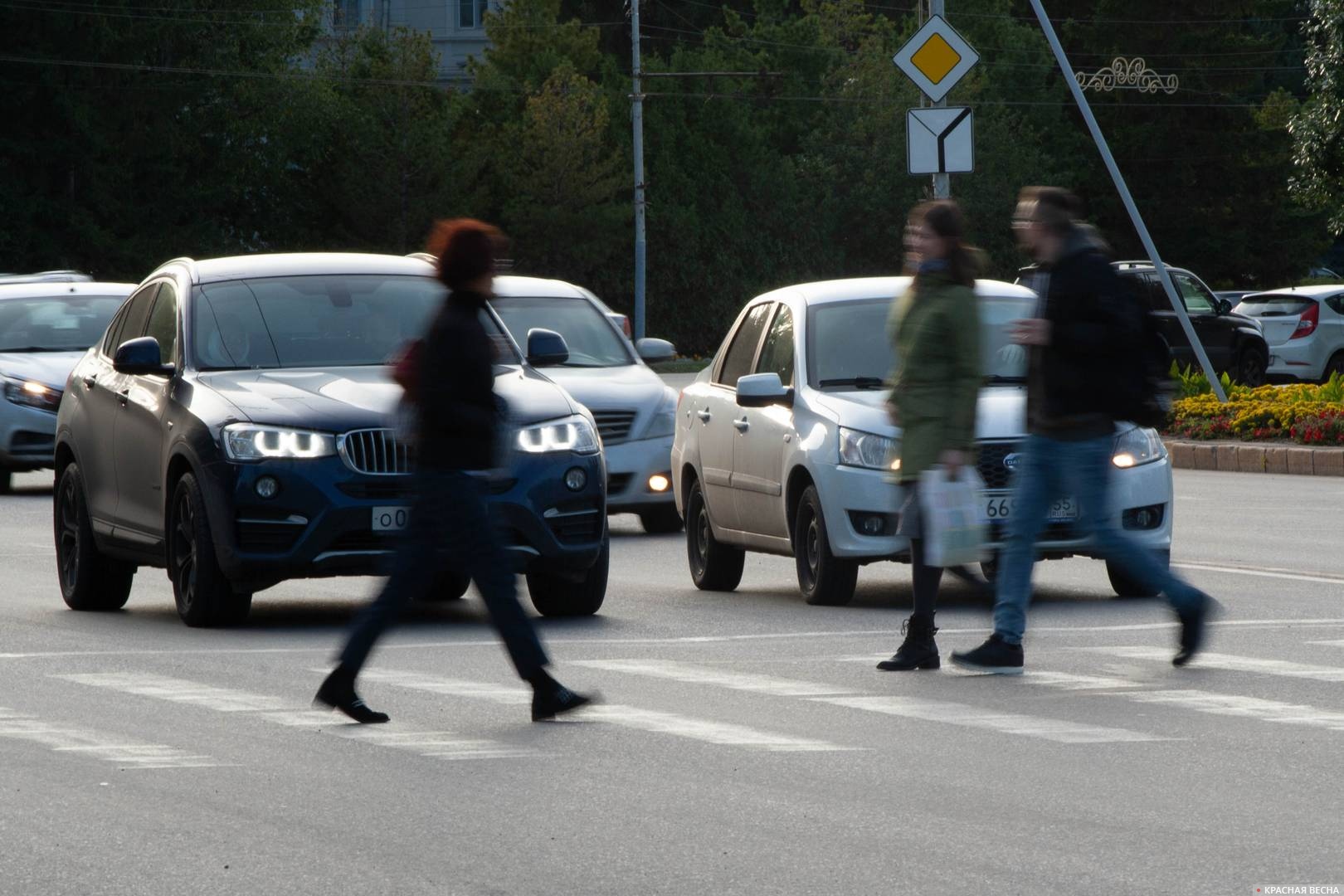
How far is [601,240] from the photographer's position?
220 ft

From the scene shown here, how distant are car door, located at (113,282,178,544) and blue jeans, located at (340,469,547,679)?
352cm

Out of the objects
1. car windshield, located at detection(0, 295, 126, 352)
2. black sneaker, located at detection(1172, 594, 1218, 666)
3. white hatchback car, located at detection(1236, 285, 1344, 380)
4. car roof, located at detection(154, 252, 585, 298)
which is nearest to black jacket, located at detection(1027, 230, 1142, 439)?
black sneaker, located at detection(1172, 594, 1218, 666)

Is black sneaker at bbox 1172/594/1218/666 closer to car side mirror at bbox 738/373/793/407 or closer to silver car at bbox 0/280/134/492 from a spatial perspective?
car side mirror at bbox 738/373/793/407

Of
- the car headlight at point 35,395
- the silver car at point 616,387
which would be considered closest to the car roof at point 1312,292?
the silver car at point 616,387

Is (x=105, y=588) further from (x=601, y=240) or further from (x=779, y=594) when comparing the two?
(x=601, y=240)

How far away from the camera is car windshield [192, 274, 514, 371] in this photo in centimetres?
1202

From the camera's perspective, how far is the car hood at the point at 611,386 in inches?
667

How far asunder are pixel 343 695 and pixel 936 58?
13.2 m

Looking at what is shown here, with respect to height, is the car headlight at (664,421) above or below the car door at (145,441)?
below

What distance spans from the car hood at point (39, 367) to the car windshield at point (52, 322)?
46 centimetres

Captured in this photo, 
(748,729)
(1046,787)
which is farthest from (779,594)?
(1046,787)

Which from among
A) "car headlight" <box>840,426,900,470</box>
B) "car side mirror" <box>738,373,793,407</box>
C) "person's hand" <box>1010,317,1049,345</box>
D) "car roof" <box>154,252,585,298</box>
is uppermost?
"car roof" <box>154,252,585,298</box>

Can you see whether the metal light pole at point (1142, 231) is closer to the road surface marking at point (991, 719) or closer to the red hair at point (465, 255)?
the road surface marking at point (991, 719)

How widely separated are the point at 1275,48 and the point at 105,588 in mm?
77721
